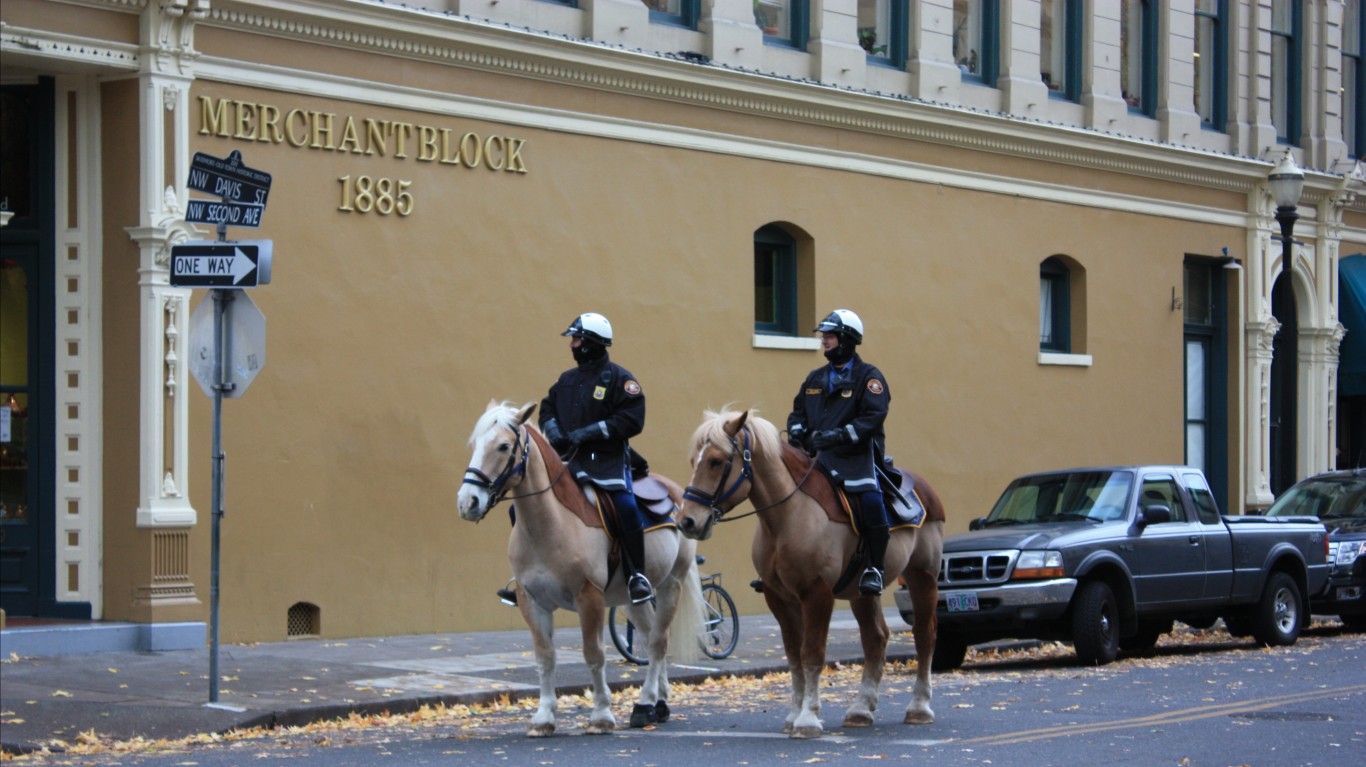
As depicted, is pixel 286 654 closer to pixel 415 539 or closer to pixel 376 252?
pixel 415 539

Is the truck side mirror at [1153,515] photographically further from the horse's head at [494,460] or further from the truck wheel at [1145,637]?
the horse's head at [494,460]

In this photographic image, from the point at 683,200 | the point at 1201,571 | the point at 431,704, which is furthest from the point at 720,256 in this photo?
the point at 431,704

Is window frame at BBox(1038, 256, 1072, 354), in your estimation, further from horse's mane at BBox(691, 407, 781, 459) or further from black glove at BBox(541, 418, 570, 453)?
horse's mane at BBox(691, 407, 781, 459)

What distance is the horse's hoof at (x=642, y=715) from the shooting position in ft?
39.7

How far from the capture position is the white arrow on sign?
13.4 m

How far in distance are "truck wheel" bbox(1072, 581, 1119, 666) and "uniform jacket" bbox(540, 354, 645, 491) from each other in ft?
18.5

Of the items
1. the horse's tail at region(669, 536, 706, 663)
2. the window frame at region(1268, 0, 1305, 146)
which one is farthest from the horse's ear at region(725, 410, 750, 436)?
the window frame at region(1268, 0, 1305, 146)

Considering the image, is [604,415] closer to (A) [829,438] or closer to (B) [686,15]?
(A) [829,438]

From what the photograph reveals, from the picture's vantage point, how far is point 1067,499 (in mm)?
17828

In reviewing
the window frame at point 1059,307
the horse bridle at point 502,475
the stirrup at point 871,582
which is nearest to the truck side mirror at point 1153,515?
the stirrup at point 871,582

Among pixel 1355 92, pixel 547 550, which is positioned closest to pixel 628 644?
pixel 547 550

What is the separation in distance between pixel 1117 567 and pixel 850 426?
587 centimetres

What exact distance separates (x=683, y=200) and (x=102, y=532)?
7.71m

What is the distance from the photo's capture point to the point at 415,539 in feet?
61.2
